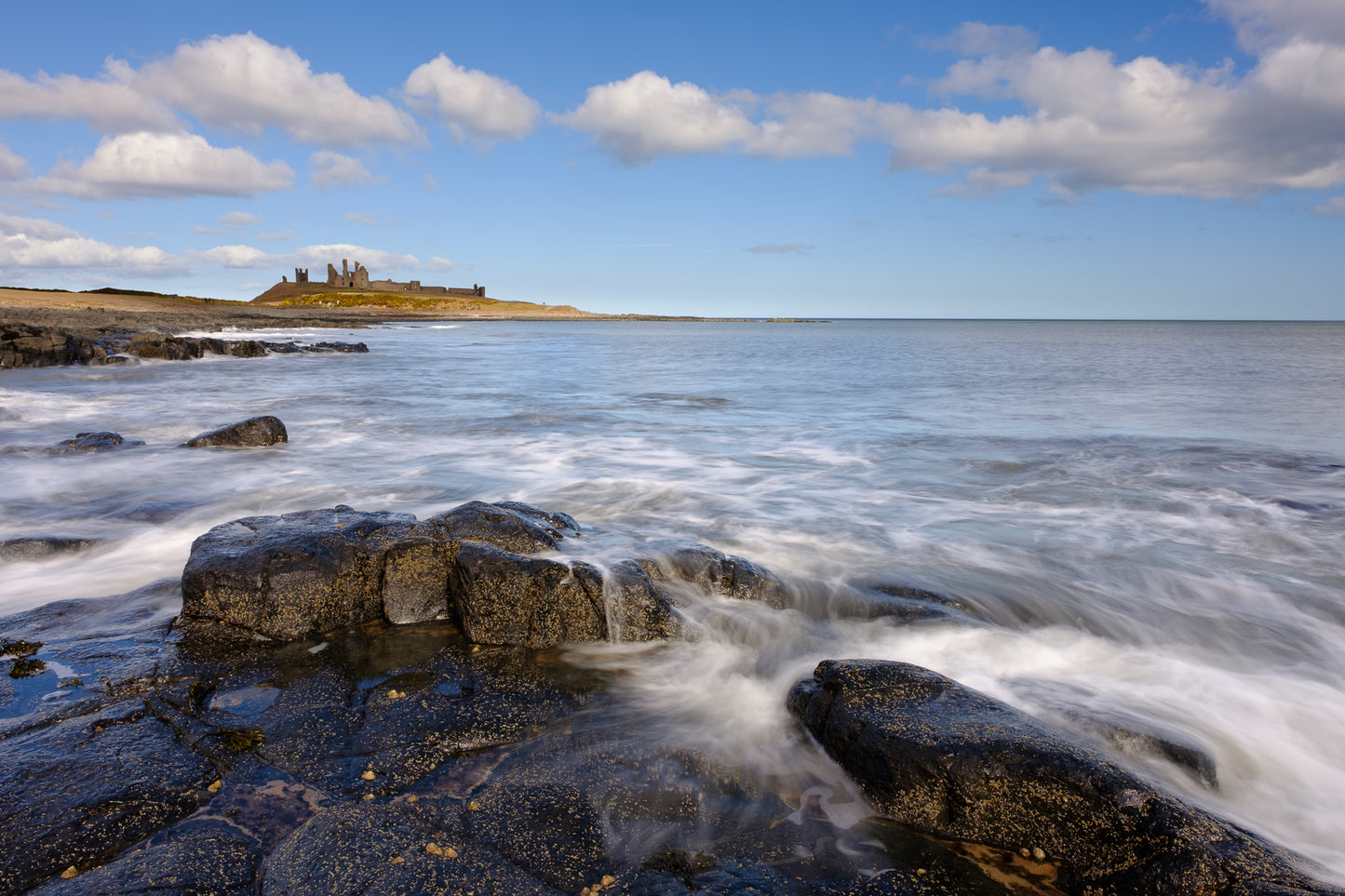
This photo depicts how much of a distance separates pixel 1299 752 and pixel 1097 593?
6.74 ft

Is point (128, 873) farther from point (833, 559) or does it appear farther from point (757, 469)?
point (757, 469)

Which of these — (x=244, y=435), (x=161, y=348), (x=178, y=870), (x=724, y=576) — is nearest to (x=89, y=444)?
(x=244, y=435)

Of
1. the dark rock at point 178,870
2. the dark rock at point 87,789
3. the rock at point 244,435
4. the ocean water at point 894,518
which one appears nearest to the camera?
the dark rock at point 178,870

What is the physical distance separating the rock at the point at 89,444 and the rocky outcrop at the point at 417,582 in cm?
680

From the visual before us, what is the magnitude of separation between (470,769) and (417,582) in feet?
5.79

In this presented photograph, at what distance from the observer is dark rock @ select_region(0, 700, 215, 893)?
2.45 metres

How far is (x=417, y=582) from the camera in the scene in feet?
15.0

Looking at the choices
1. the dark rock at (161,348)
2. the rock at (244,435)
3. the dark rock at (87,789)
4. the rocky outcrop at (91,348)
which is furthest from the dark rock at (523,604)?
the dark rock at (161,348)

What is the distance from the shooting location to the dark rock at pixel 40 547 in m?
5.55

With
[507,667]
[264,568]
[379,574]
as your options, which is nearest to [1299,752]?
[507,667]

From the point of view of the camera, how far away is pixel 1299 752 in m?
3.83

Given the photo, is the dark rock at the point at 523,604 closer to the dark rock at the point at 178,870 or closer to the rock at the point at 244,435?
the dark rock at the point at 178,870

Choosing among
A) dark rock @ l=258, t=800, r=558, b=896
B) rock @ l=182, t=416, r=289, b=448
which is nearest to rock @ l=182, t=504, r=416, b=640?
dark rock @ l=258, t=800, r=558, b=896

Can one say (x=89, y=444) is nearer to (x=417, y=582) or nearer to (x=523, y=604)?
(x=417, y=582)
